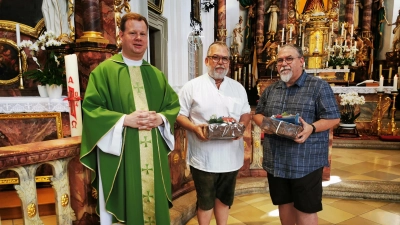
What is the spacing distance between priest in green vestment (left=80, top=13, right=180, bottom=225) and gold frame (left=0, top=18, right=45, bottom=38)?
290 centimetres

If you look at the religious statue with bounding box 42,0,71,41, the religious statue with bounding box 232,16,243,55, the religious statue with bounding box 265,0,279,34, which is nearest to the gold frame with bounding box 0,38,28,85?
the religious statue with bounding box 42,0,71,41

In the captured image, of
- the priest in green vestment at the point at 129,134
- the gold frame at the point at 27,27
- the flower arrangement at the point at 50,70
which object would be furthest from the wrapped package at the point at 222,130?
the gold frame at the point at 27,27

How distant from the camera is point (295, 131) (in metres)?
1.72

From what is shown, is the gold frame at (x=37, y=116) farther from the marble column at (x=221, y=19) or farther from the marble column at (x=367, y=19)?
the marble column at (x=367, y=19)

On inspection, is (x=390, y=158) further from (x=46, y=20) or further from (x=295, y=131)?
(x=46, y=20)

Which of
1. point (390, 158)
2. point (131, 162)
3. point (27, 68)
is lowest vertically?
point (390, 158)

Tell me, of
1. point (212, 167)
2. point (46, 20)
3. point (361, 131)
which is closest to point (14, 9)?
point (46, 20)

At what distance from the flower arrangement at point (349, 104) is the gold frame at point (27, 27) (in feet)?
18.7

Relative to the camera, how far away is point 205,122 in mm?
2035

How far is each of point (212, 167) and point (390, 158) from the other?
4.23 m

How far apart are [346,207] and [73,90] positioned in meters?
3.16

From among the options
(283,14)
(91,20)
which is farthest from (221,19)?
(91,20)

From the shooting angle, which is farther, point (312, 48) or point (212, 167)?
point (312, 48)

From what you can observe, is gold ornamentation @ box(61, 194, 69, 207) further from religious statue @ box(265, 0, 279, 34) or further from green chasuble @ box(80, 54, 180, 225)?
religious statue @ box(265, 0, 279, 34)
